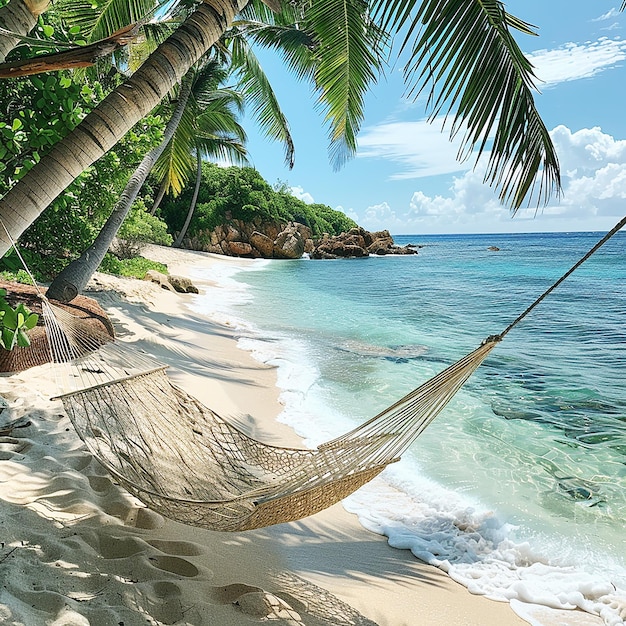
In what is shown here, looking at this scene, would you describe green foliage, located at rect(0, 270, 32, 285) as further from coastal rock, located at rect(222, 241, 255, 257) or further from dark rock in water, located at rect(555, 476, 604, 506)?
coastal rock, located at rect(222, 241, 255, 257)

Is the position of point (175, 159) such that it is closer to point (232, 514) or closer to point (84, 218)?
point (84, 218)

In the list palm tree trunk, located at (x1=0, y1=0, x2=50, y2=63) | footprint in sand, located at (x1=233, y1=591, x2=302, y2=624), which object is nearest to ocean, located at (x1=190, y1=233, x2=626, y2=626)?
footprint in sand, located at (x1=233, y1=591, x2=302, y2=624)

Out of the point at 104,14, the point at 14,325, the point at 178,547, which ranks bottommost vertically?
the point at 178,547

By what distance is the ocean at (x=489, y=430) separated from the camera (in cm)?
215

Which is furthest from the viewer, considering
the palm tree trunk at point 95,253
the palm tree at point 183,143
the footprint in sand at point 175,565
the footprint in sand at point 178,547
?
the palm tree at point 183,143

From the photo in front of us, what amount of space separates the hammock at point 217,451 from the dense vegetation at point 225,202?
19119mm

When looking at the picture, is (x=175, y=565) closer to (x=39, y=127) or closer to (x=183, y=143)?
(x=39, y=127)

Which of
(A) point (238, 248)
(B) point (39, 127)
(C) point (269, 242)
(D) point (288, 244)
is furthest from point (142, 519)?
(D) point (288, 244)

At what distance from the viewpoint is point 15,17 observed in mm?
1302

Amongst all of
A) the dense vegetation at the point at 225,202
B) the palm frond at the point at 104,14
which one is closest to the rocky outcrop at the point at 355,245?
the dense vegetation at the point at 225,202

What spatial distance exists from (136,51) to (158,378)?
621 cm

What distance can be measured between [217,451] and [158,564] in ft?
1.69

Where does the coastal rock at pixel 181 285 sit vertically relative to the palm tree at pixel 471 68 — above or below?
below

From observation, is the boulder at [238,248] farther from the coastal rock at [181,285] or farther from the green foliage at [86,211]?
the green foliage at [86,211]
